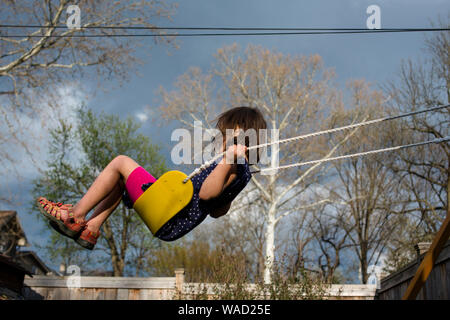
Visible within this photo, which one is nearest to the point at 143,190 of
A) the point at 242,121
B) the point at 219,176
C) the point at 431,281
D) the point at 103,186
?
the point at 103,186

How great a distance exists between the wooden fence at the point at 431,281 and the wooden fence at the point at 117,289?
2.55ft

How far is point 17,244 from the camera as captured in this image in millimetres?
15648

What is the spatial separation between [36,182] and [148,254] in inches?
155

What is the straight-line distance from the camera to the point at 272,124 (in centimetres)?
1352

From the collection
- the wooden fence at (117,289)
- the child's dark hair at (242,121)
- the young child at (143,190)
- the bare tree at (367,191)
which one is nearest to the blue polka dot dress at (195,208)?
the young child at (143,190)

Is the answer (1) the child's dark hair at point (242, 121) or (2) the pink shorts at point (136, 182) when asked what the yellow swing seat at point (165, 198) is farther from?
(1) the child's dark hair at point (242, 121)

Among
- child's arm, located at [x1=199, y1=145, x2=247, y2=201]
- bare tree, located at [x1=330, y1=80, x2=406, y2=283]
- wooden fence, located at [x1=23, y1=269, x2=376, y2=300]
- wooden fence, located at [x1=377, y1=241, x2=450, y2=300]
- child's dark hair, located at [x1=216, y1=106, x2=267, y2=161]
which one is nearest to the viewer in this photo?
child's arm, located at [x1=199, y1=145, x2=247, y2=201]

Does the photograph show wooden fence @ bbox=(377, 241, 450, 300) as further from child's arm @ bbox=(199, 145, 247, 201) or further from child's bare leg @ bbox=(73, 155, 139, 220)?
child's bare leg @ bbox=(73, 155, 139, 220)

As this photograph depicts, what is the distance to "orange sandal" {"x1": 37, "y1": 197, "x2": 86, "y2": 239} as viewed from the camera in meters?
2.32

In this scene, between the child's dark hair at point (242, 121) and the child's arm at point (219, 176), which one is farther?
the child's dark hair at point (242, 121)

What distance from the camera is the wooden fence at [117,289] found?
7.40 m

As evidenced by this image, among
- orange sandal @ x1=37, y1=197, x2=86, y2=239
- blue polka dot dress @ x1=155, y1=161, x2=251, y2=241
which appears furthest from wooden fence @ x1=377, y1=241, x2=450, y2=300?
orange sandal @ x1=37, y1=197, x2=86, y2=239
